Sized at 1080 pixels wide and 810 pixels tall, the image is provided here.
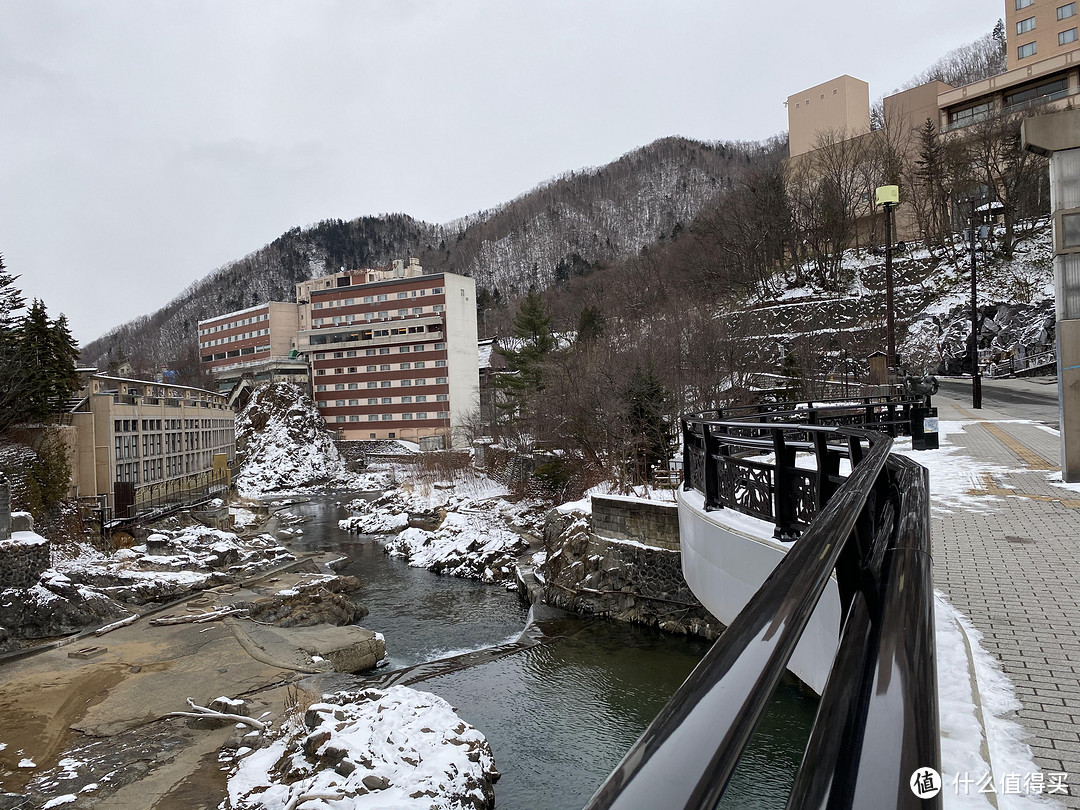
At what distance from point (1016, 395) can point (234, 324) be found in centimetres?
9430

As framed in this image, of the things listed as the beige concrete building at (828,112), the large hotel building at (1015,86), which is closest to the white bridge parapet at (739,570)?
the large hotel building at (1015,86)

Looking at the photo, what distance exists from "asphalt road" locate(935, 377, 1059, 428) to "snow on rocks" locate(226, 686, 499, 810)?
1894 centimetres

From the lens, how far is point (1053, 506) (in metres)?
9.25

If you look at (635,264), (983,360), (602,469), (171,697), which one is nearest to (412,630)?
(171,697)

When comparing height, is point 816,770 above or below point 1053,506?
above

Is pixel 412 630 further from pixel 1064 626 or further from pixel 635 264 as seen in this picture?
pixel 635 264

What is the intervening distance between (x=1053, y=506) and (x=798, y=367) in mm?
30164

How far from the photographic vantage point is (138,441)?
33.0 metres

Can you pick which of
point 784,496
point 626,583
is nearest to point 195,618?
point 626,583

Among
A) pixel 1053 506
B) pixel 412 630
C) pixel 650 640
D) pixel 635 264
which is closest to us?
pixel 1053 506

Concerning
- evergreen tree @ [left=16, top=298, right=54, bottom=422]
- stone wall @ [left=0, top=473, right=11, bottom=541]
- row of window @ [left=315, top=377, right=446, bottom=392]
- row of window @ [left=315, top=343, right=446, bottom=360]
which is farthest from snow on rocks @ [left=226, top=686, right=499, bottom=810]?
row of window @ [left=315, top=343, right=446, bottom=360]

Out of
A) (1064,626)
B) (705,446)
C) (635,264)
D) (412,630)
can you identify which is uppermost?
(635,264)

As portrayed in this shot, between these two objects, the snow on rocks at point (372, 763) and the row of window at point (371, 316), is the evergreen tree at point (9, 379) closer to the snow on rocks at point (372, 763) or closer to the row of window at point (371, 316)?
the snow on rocks at point (372, 763)

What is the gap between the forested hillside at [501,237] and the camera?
151875 millimetres
